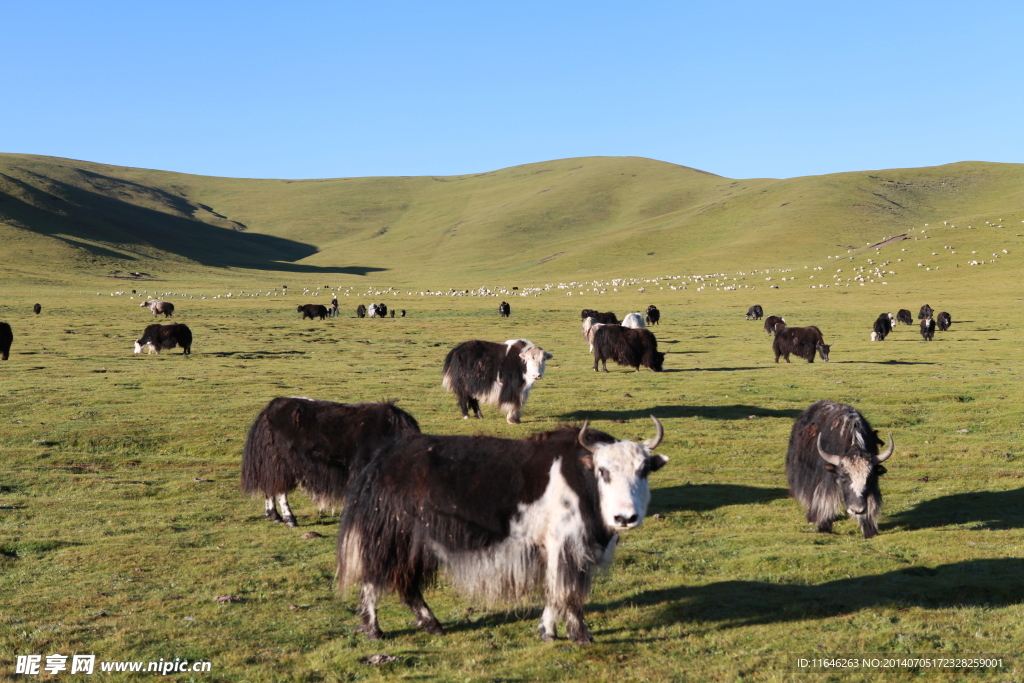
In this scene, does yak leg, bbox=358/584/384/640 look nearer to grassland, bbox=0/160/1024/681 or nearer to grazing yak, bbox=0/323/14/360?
grassland, bbox=0/160/1024/681

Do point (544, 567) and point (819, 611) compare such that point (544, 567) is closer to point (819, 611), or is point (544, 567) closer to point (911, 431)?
point (819, 611)

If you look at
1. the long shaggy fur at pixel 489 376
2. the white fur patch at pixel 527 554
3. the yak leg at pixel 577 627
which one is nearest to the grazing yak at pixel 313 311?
Result: the long shaggy fur at pixel 489 376

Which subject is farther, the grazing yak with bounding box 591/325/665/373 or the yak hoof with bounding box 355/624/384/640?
the grazing yak with bounding box 591/325/665/373

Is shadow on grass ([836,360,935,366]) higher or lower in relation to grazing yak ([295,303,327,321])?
lower

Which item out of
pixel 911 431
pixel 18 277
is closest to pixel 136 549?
pixel 911 431

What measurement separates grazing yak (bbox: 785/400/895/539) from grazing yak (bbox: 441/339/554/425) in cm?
814

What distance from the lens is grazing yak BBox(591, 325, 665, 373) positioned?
2950 cm

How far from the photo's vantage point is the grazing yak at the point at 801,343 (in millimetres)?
31984

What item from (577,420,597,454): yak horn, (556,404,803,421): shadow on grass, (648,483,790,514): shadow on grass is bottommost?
(648,483,790,514): shadow on grass

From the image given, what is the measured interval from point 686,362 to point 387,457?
87.1 feet

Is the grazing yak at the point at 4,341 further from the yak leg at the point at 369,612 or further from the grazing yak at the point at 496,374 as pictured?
the yak leg at the point at 369,612

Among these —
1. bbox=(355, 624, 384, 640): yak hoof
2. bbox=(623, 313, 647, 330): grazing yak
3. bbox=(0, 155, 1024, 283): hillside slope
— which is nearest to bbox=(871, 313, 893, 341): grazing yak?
bbox=(623, 313, 647, 330): grazing yak

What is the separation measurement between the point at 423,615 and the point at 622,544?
3687 mm

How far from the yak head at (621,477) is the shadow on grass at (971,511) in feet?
22.8
